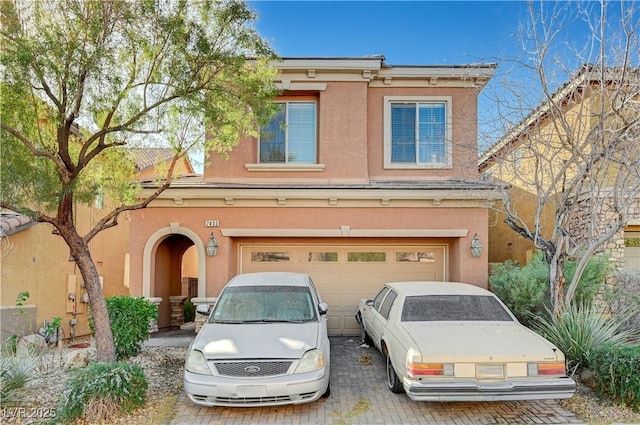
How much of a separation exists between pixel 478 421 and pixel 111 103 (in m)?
7.27

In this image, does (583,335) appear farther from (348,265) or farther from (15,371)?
(15,371)

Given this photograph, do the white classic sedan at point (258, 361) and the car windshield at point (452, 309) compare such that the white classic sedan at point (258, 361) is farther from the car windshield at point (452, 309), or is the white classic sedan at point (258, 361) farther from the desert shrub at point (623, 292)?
the desert shrub at point (623, 292)

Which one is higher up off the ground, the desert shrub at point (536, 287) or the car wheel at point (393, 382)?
the desert shrub at point (536, 287)

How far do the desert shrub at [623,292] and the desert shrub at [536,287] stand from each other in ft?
1.72

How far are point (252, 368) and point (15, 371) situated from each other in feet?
11.4

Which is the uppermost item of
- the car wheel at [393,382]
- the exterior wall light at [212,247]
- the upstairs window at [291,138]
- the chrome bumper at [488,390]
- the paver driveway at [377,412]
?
the upstairs window at [291,138]

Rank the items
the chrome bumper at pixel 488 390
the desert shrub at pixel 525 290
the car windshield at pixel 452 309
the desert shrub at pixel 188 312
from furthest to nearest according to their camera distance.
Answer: the desert shrub at pixel 188 312 → the desert shrub at pixel 525 290 → the car windshield at pixel 452 309 → the chrome bumper at pixel 488 390

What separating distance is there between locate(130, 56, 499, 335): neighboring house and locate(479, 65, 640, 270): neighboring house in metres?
0.92

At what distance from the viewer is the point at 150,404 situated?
5820 mm

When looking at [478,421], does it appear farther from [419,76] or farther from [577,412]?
[419,76]

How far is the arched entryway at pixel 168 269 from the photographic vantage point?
9.86 metres

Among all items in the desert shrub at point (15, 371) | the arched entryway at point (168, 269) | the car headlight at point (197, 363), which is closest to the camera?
the car headlight at point (197, 363)

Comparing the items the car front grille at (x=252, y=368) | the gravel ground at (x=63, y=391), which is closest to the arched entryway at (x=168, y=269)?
the gravel ground at (x=63, y=391)

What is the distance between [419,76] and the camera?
432 inches
